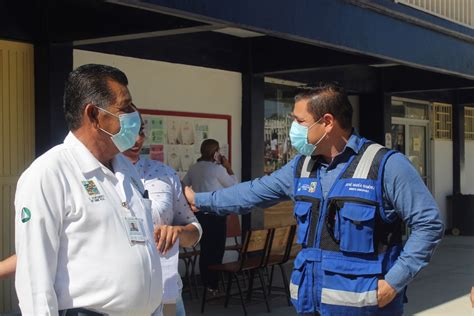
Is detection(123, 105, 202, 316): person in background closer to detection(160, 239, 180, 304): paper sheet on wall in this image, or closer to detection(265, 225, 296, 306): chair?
detection(160, 239, 180, 304): paper sheet on wall

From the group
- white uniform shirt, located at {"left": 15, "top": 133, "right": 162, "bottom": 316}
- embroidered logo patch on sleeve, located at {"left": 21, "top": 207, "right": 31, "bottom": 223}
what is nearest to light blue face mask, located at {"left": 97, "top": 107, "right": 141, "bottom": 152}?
white uniform shirt, located at {"left": 15, "top": 133, "right": 162, "bottom": 316}

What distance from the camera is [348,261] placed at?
133 inches

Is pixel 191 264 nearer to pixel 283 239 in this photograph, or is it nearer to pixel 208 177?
pixel 208 177

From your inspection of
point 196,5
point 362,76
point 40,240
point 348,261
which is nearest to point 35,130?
point 196,5

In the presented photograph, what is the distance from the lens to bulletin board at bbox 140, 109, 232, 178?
852 cm

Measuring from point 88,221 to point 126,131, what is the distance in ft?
1.34

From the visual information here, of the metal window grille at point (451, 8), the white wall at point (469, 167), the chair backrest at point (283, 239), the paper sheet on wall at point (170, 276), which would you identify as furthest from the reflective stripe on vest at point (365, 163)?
the white wall at point (469, 167)

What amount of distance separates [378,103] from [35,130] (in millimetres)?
6903

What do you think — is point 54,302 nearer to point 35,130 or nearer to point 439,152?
point 35,130

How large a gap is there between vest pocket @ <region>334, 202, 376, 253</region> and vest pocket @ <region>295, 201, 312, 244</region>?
22cm

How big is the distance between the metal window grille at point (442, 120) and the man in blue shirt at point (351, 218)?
11630 millimetres

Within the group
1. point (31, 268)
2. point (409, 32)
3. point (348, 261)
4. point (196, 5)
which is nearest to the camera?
point (31, 268)

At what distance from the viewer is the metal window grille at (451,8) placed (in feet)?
30.8

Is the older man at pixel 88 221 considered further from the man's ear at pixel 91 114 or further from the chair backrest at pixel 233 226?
the chair backrest at pixel 233 226
